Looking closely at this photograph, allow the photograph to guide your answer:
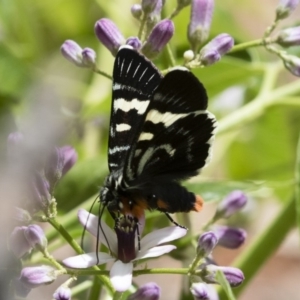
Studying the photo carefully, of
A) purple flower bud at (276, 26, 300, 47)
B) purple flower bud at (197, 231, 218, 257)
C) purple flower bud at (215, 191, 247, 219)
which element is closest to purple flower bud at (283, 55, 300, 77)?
purple flower bud at (276, 26, 300, 47)

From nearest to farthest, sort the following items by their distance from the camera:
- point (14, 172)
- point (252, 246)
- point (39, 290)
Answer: point (14, 172)
point (39, 290)
point (252, 246)

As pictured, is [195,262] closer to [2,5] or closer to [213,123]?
[213,123]

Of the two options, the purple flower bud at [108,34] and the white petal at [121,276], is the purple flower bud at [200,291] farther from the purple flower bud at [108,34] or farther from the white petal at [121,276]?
the purple flower bud at [108,34]

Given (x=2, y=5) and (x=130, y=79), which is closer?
(x=130, y=79)

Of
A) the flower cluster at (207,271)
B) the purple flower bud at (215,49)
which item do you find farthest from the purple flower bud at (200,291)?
the purple flower bud at (215,49)

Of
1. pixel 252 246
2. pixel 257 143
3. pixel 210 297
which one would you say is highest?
pixel 210 297

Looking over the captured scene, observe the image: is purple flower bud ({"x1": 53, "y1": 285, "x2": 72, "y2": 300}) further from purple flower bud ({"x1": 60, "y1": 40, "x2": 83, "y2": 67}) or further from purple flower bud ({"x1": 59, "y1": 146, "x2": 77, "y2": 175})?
purple flower bud ({"x1": 60, "y1": 40, "x2": 83, "y2": 67})

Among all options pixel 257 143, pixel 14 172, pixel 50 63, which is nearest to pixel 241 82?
pixel 257 143
